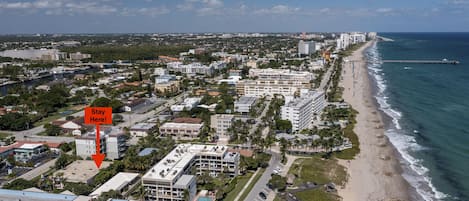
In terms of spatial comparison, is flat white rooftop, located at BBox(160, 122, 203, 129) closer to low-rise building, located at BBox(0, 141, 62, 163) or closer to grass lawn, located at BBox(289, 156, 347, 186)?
low-rise building, located at BBox(0, 141, 62, 163)

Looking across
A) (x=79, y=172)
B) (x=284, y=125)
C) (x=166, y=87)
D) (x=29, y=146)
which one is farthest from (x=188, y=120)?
(x=166, y=87)

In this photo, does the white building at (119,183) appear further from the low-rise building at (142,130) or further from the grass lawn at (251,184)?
the low-rise building at (142,130)

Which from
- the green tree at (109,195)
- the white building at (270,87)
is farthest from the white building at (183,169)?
the white building at (270,87)

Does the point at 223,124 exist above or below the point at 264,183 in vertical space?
above

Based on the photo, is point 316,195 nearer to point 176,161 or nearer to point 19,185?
point 176,161

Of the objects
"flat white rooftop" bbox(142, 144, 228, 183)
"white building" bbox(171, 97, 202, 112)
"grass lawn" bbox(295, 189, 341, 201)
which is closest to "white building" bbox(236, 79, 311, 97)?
"white building" bbox(171, 97, 202, 112)

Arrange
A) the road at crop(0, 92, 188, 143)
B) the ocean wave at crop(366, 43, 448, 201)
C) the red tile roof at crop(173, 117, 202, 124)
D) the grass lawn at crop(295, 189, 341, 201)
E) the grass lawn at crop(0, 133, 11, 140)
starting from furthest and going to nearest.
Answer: the red tile roof at crop(173, 117, 202, 124), the grass lawn at crop(0, 133, 11, 140), the road at crop(0, 92, 188, 143), the ocean wave at crop(366, 43, 448, 201), the grass lawn at crop(295, 189, 341, 201)
